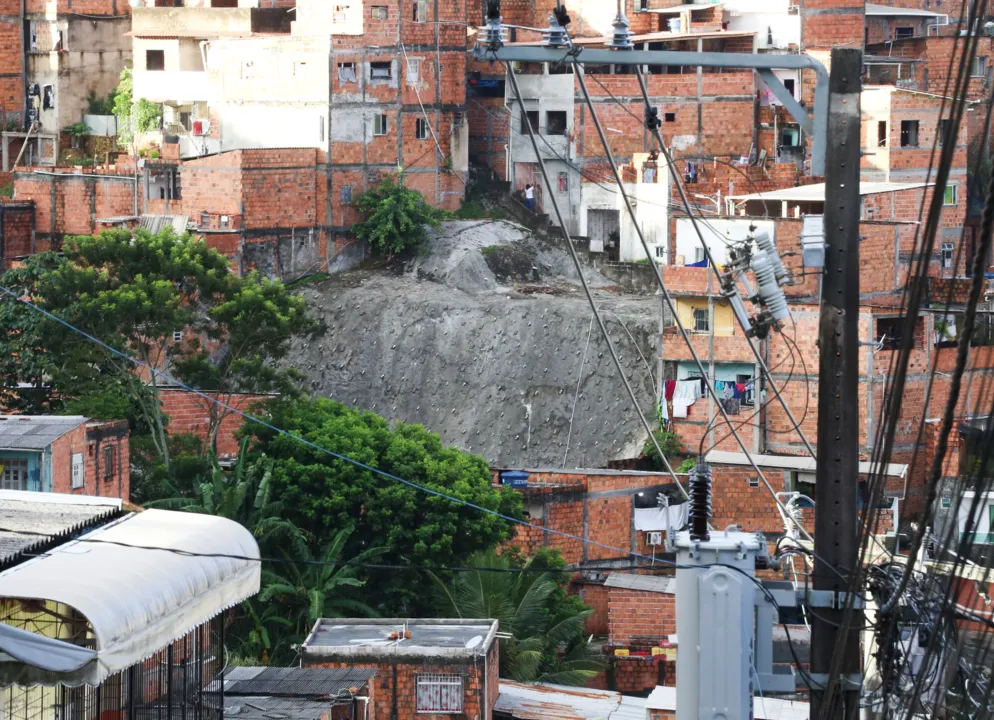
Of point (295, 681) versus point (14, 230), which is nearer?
point (295, 681)

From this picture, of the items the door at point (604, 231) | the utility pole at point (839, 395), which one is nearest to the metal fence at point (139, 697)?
the utility pole at point (839, 395)

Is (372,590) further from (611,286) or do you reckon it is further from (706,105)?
(706,105)

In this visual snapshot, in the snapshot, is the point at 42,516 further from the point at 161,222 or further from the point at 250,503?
the point at 161,222

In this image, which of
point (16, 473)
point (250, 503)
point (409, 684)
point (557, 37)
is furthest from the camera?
point (250, 503)

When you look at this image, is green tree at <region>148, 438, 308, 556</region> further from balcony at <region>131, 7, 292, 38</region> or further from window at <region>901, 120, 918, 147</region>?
window at <region>901, 120, 918, 147</region>

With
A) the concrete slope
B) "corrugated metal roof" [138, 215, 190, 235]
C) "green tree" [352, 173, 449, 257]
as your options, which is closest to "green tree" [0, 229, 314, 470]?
"corrugated metal roof" [138, 215, 190, 235]

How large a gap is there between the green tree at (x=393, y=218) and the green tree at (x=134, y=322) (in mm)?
9462

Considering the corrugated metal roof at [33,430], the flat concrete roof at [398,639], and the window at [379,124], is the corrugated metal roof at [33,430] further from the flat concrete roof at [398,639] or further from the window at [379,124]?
the window at [379,124]

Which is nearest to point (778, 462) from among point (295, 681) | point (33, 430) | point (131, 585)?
point (33, 430)

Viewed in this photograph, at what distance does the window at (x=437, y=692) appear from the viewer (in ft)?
75.7

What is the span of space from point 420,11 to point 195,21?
5.65m

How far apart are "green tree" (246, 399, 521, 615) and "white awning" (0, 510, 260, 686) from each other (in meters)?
12.5

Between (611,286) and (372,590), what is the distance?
15857 millimetres

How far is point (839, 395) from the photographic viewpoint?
361 inches
